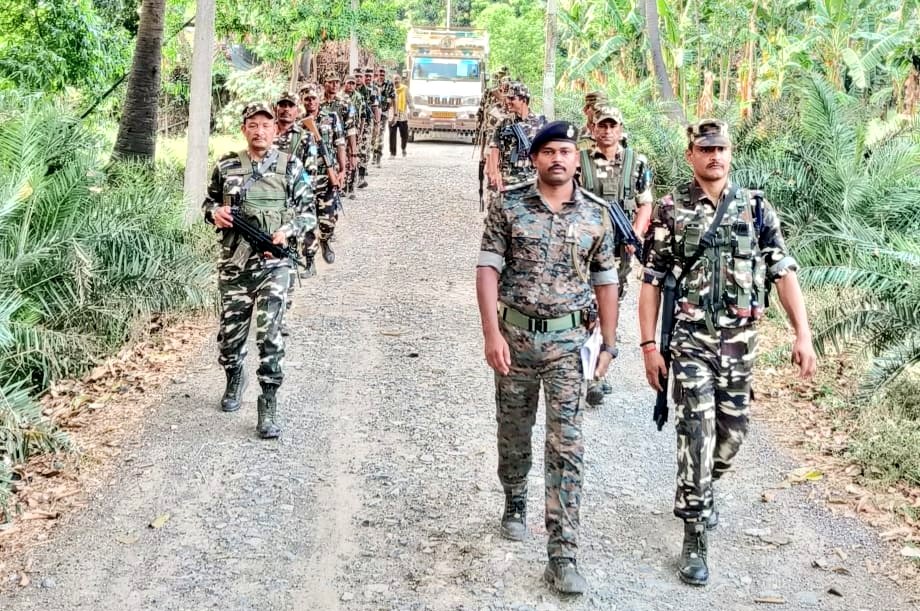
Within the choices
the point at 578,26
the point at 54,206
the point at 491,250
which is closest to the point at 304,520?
the point at 491,250

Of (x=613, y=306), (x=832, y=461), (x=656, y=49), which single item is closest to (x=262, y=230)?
(x=613, y=306)

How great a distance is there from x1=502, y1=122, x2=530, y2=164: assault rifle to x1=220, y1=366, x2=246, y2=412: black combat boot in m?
3.85

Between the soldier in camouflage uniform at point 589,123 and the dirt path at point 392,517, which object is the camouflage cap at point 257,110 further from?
the soldier in camouflage uniform at point 589,123

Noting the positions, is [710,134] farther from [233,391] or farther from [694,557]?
[233,391]

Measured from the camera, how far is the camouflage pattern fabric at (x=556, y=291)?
4492 millimetres

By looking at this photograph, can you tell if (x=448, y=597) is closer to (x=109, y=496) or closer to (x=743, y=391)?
(x=743, y=391)

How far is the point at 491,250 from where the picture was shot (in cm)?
454

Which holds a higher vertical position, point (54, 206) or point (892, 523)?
point (54, 206)

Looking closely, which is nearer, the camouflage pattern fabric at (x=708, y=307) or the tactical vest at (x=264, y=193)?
the camouflage pattern fabric at (x=708, y=307)

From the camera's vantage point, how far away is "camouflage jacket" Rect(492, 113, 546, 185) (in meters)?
10.1

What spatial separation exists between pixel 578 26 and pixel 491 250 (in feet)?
94.6

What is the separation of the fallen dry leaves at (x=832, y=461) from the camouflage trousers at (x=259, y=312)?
298cm

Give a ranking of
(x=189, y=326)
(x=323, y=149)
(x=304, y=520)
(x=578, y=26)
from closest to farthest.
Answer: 1. (x=304, y=520)
2. (x=189, y=326)
3. (x=323, y=149)
4. (x=578, y=26)

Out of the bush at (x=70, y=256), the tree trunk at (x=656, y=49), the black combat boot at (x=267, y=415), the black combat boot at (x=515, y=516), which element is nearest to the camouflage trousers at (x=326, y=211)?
the bush at (x=70, y=256)
